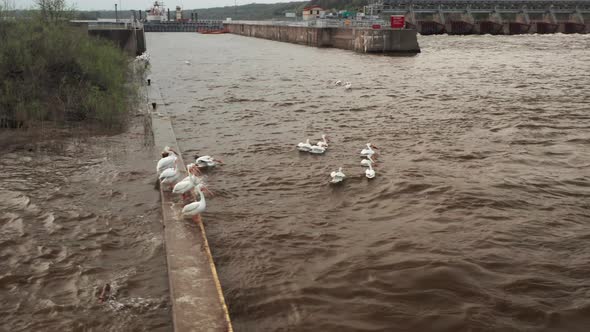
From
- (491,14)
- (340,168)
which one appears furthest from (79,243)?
(491,14)

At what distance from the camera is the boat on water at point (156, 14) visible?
121188 millimetres

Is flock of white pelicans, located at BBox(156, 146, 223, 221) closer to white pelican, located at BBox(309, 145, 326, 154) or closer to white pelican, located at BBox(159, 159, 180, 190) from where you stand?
white pelican, located at BBox(159, 159, 180, 190)

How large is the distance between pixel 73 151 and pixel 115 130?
2.27 m

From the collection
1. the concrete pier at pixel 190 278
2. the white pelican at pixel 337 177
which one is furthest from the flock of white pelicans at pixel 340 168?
the concrete pier at pixel 190 278

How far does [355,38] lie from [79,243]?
42262mm

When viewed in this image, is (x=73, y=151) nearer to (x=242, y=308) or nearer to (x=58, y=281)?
(x=58, y=281)

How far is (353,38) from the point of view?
4675 centimetres

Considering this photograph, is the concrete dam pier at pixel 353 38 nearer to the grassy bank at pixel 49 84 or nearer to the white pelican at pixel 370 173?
the grassy bank at pixel 49 84

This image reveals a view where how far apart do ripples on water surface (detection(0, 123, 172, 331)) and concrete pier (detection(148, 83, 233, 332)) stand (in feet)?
0.77

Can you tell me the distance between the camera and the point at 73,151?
11.3 meters

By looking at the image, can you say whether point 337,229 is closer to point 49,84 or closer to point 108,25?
point 49,84

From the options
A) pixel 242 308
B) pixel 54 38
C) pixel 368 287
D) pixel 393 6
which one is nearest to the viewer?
pixel 242 308

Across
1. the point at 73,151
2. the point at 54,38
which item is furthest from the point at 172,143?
the point at 54,38

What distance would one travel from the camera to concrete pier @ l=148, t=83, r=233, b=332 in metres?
4.88
